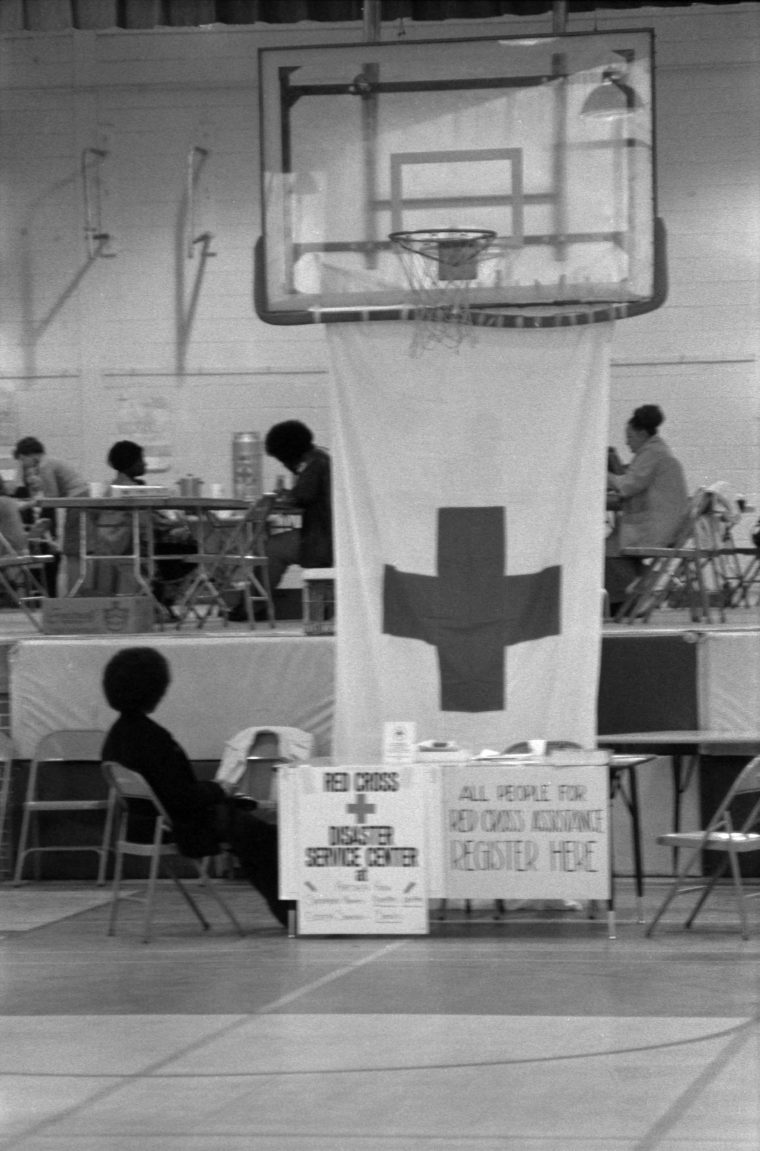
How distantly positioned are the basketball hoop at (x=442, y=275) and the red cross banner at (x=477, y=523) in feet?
0.24

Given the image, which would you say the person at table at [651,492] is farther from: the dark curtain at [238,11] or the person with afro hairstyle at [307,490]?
the dark curtain at [238,11]

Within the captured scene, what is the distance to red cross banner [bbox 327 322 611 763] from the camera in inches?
330

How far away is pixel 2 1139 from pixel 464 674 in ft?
13.4

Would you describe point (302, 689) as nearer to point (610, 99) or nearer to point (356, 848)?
point (356, 848)

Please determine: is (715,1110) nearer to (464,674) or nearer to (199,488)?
(464,674)

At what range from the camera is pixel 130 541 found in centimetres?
1116

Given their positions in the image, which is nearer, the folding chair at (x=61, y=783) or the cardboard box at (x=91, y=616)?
the folding chair at (x=61, y=783)

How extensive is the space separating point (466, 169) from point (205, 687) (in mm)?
2781

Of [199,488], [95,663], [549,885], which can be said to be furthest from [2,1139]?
[199,488]

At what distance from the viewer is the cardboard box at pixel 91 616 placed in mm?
10273

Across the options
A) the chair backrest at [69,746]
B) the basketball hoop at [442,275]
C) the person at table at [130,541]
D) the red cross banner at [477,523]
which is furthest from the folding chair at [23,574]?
the basketball hoop at [442,275]

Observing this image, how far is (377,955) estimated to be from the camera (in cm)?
730

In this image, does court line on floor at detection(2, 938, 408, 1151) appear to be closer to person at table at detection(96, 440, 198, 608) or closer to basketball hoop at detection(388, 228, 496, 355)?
basketball hoop at detection(388, 228, 496, 355)

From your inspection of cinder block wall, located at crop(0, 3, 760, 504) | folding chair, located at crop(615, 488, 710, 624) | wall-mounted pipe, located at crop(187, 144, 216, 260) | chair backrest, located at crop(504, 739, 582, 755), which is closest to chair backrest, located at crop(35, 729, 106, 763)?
chair backrest, located at crop(504, 739, 582, 755)
